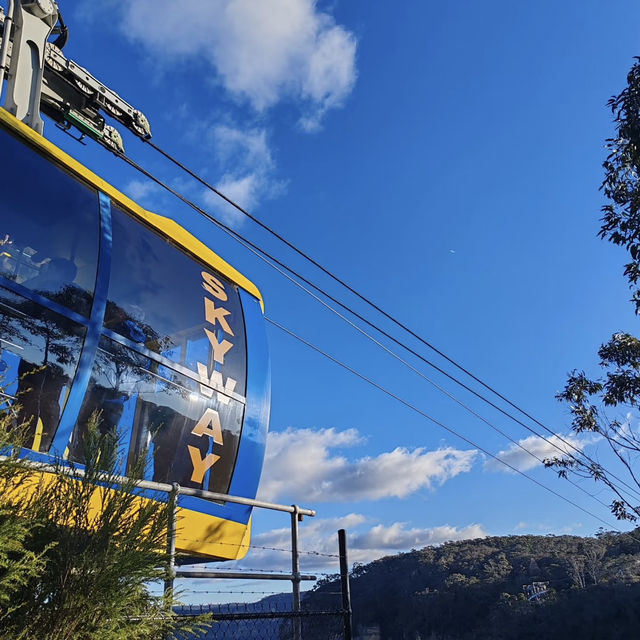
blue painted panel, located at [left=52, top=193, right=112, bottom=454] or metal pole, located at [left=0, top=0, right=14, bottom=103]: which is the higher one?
metal pole, located at [left=0, top=0, right=14, bottom=103]

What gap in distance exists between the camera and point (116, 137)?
25.2ft

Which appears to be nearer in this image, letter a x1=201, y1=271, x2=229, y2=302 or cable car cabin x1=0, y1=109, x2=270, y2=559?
cable car cabin x1=0, y1=109, x2=270, y2=559

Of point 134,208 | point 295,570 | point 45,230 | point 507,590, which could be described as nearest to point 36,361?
point 45,230

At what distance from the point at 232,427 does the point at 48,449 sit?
200 cm

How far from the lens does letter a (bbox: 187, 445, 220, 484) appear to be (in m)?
5.02

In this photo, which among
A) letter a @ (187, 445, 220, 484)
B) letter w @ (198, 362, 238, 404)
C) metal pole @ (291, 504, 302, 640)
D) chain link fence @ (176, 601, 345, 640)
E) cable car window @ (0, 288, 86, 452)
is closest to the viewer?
cable car window @ (0, 288, 86, 452)

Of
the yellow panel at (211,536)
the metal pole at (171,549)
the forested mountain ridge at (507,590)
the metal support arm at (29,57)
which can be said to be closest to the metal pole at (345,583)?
the yellow panel at (211,536)

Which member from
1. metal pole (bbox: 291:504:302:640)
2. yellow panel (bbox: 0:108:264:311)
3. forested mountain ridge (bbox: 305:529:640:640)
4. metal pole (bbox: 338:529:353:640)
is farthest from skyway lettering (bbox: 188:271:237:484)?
forested mountain ridge (bbox: 305:529:640:640)

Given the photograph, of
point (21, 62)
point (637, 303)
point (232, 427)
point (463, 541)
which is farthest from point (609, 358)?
point (463, 541)

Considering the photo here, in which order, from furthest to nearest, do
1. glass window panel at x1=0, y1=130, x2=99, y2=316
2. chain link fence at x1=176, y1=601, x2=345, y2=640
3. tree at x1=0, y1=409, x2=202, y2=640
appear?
glass window panel at x1=0, y1=130, x2=99, y2=316 < chain link fence at x1=176, y1=601, x2=345, y2=640 < tree at x1=0, y1=409, x2=202, y2=640

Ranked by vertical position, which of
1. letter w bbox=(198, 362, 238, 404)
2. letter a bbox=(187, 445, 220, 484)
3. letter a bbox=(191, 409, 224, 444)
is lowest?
letter a bbox=(187, 445, 220, 484)

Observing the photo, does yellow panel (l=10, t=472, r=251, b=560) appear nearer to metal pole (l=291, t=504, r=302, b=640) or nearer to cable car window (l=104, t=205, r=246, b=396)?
metal pole (l=291, t=504, r=302, b=640)

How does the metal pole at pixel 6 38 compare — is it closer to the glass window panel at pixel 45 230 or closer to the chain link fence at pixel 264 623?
the glass window panel at pixel 45 230

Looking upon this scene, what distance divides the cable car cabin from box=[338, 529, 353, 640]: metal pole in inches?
35.7
